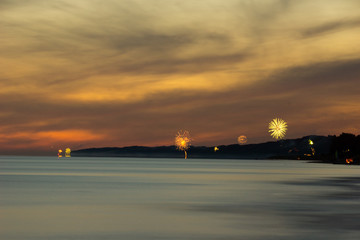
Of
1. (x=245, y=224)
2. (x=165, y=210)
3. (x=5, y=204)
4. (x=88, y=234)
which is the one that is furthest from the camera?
(x=5, y=204)

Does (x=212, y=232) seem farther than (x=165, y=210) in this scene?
No

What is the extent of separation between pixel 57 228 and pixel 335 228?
14.7 m

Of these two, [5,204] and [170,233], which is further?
[5,204]

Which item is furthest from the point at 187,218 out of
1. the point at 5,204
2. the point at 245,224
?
the point at 5,204

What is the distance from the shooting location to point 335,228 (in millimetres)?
31672

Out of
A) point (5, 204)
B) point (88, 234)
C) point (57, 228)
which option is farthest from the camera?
point (5, 204)

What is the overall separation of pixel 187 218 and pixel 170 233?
22.8 feet

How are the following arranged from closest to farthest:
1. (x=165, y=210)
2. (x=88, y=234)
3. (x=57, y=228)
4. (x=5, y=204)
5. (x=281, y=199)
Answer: (x=88, y=234) < (x=57, y=228) < (x=165, y=210) < (x=5, y=204) < (x=281, y=199)

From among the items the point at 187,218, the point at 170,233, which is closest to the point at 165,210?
the point at 187,218

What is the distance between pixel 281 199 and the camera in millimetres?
52719

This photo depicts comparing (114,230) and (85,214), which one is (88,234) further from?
(85,214)

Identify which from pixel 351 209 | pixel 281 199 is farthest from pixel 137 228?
pixel 281 199

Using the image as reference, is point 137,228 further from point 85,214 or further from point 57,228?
point 85,214

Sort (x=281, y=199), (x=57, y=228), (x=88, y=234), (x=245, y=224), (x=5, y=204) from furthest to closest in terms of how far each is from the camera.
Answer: (x=281, y=199) < (x=5, y=204) < (x=245, y=224) < (x=57, y=228) < (x=88, y=234)
